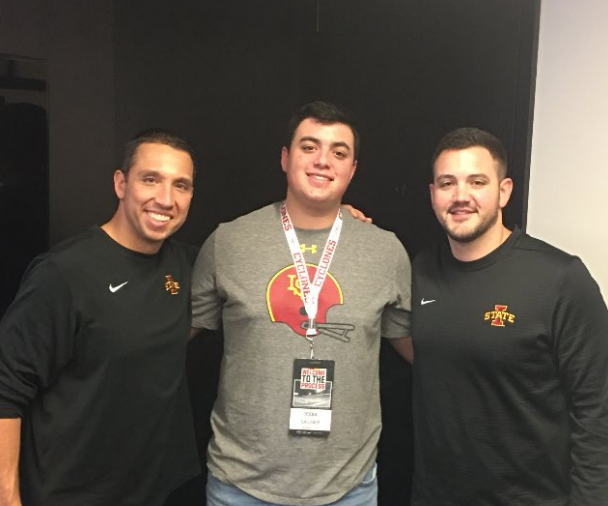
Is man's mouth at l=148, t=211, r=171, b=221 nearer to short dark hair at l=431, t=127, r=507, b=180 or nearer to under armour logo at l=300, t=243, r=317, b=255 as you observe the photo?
under armour logo at l=300, t=243, r=317, b=255

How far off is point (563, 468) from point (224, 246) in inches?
44.4

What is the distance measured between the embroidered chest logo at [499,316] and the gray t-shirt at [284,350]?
0.27 meters

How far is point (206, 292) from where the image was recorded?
1.76 m

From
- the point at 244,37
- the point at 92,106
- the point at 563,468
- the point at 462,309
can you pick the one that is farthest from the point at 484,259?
the point at 92,106

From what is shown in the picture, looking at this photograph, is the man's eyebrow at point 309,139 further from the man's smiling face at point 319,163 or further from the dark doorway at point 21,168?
the dark doorway at point 21,168

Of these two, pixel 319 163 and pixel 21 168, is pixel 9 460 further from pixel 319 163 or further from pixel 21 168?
pixel 319 163

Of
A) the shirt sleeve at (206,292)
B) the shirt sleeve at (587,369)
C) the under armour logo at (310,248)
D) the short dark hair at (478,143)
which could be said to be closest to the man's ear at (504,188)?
the short dark hair at (478,143)

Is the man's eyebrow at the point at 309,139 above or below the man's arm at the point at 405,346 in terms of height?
above

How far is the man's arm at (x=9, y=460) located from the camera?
4.66ft

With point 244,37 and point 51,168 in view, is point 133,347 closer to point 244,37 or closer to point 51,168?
point 51,168

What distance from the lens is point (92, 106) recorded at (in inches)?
81.0

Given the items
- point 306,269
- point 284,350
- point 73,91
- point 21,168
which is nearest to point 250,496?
point 284,350

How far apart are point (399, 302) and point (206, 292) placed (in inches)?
22.9

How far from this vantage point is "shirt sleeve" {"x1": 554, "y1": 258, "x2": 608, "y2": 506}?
4.99 feet
